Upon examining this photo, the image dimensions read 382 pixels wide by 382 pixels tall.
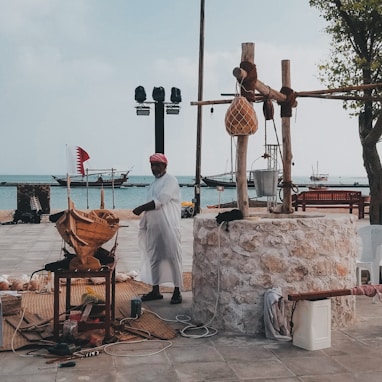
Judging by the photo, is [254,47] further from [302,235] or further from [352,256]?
[352,256]

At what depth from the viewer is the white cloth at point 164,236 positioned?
643cm

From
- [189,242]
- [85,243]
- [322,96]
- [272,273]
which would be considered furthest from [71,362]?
Result: [189,242]

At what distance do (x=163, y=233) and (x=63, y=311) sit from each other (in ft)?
4.34

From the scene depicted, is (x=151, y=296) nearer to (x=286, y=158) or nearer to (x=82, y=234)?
(x=82, y=234)

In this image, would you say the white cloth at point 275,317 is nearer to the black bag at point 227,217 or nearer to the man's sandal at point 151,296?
the black bag at point 227,217

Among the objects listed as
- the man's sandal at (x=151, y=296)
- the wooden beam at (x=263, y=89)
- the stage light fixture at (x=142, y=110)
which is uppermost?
the stage light fixture at (x=142, y=110)

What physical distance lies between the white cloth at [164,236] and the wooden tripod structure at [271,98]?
1.02m

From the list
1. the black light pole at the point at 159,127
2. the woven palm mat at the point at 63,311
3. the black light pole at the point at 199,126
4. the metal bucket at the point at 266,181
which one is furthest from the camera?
the black light pole at the point at 199,126

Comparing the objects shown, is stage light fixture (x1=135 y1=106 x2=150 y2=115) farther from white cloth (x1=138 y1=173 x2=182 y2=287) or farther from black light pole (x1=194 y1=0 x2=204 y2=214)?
black light pole (x1=194 y1=0 x2=204 y2=214)

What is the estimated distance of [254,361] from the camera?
4.45 meters

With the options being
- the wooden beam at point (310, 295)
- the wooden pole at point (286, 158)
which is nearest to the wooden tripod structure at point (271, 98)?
the wooden pole at point (286, 158)

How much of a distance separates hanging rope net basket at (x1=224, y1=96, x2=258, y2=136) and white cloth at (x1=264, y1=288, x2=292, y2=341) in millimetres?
1444

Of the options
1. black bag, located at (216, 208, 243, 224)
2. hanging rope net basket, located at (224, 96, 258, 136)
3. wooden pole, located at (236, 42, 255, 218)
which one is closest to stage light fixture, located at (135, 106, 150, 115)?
wooden pole, located at (236, 42, 255, 218)

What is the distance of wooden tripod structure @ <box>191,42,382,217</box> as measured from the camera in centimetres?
545
